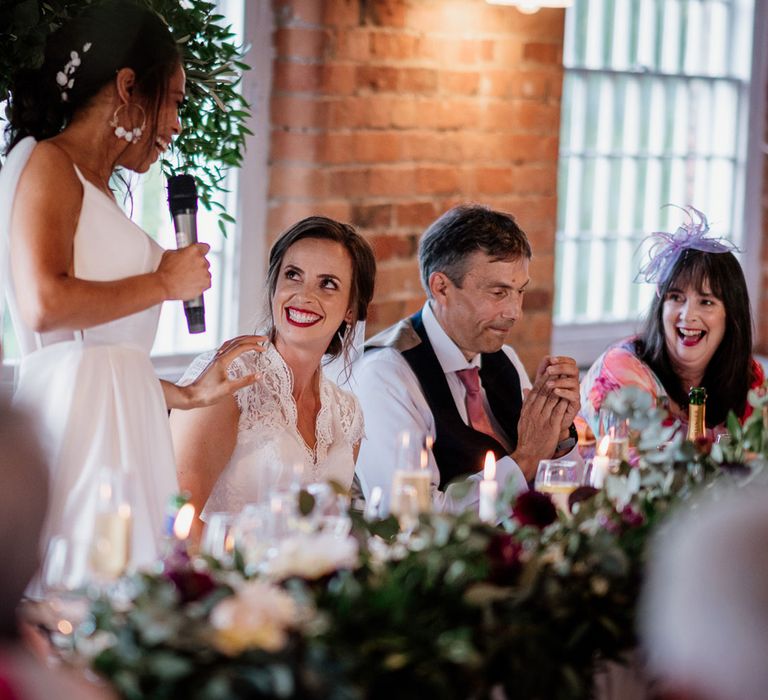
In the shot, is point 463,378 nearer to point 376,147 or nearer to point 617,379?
point 617,379

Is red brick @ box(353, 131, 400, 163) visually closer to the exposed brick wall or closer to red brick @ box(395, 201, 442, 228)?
the exposed brick wall

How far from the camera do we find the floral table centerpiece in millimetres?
1427

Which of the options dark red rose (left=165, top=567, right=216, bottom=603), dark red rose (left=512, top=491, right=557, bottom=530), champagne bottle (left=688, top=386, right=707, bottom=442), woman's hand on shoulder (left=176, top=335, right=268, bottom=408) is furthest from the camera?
champagne bottle (left=688, top=386, right=707, bottom=442)

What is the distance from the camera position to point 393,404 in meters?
3.32

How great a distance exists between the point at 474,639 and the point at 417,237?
295 cm

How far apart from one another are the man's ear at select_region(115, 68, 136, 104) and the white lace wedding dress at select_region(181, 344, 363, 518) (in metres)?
0.67

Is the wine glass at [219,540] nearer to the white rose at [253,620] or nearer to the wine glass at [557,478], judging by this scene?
the white rose at [253,620]

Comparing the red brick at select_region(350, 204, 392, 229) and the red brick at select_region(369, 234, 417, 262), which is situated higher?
the red brick at select_region(350, 204, 392, 229)

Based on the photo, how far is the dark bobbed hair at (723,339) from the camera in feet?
12.4

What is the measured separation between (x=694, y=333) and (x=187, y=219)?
176 centimetres

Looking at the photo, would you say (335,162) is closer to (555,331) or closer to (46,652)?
(555,331)

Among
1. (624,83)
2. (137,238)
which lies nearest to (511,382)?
(137,238)

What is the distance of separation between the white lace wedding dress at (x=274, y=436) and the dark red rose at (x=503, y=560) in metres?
1.05

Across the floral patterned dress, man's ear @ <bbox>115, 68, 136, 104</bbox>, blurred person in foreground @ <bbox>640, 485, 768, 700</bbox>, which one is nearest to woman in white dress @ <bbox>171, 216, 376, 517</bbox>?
man's ear @ <bbox>115, 68, 136, 104</bbox>
